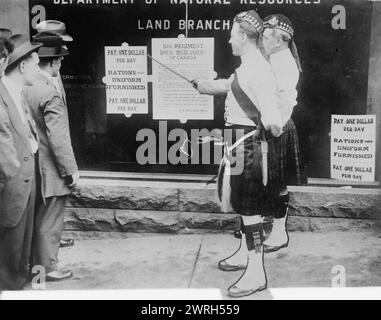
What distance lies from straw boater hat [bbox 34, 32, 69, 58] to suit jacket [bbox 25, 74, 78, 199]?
202mm

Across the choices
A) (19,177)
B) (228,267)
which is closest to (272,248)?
(228,267)

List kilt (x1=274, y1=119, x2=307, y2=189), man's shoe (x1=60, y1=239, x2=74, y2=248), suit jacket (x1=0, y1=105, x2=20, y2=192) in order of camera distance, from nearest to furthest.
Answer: suit jacket (x1=0, y1=105, x2=20, y2=192) < kilt (x1=274, y1=119, x2=307, y2=189) < man's shoe (x1=60, y1=239, x2=74, y2=248)

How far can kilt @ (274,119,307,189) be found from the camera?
490 cm

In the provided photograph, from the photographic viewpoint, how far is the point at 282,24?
482 centimetres

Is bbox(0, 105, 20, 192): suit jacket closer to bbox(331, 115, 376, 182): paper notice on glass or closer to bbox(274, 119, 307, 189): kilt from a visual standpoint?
bbox(274, 119, 307, 189): kilt

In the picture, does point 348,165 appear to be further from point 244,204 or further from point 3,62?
point 3,62

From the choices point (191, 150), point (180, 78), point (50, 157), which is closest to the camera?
point (50, 157)

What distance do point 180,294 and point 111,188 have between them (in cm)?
113

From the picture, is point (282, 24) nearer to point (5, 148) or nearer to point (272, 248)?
point (272, 248)

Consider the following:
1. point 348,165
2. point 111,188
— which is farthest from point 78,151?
point 348,165

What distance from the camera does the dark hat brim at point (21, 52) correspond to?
4.70 m

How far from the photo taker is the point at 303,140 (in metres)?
4.99

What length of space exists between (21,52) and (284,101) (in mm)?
2132

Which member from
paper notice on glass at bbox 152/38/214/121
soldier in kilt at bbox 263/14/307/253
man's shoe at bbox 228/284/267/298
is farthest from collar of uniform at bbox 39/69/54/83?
man's shoe at bbox 228/284/267/298
